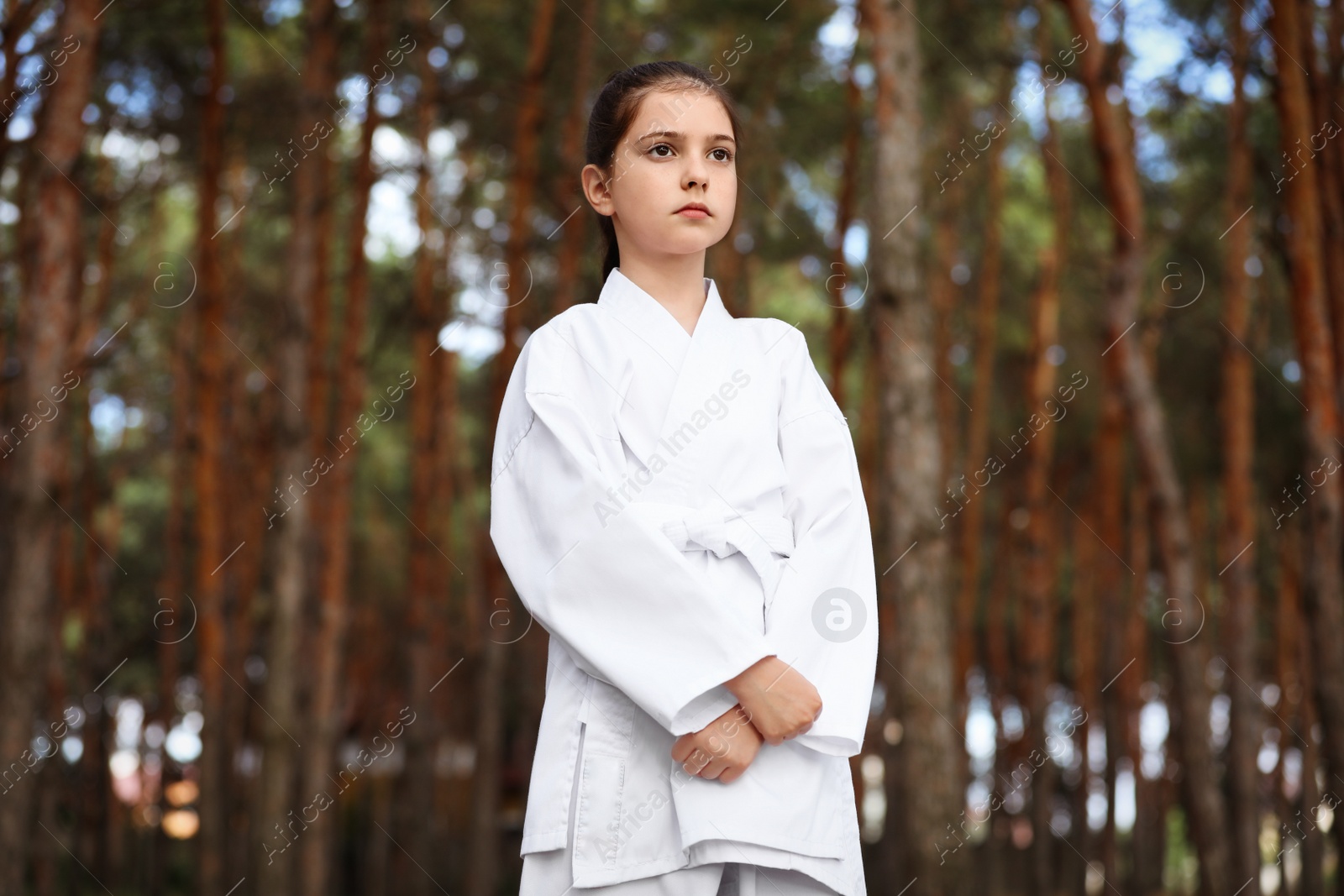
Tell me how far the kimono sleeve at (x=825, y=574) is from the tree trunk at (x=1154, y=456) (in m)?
5.45

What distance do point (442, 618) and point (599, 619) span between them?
1299 cm

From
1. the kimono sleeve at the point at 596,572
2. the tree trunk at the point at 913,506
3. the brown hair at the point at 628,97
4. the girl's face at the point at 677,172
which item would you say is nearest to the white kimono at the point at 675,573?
the kimono sleeve at the point at 596,572

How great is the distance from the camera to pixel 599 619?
1.82m

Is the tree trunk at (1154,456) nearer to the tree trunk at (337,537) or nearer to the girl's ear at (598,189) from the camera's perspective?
the tree trunk at (337,537)

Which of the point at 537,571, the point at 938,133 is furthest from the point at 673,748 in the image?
the point at 938,133

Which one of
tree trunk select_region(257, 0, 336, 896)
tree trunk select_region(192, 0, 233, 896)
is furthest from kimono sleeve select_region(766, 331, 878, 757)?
tree trunk select_region(192, 0, 233, 896)

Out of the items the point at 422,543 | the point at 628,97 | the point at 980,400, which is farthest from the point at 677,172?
the point at 980,400

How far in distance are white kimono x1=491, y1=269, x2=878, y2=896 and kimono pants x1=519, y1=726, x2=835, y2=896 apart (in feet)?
0.07

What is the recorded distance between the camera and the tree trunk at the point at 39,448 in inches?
238

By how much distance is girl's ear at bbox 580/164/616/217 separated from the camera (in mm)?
2102

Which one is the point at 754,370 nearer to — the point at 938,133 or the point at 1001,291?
the point at 938,133

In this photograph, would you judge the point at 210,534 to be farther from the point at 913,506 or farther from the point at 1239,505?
the point at 1239,505

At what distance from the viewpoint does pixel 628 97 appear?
2.06 metres

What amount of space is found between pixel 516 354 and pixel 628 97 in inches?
321
